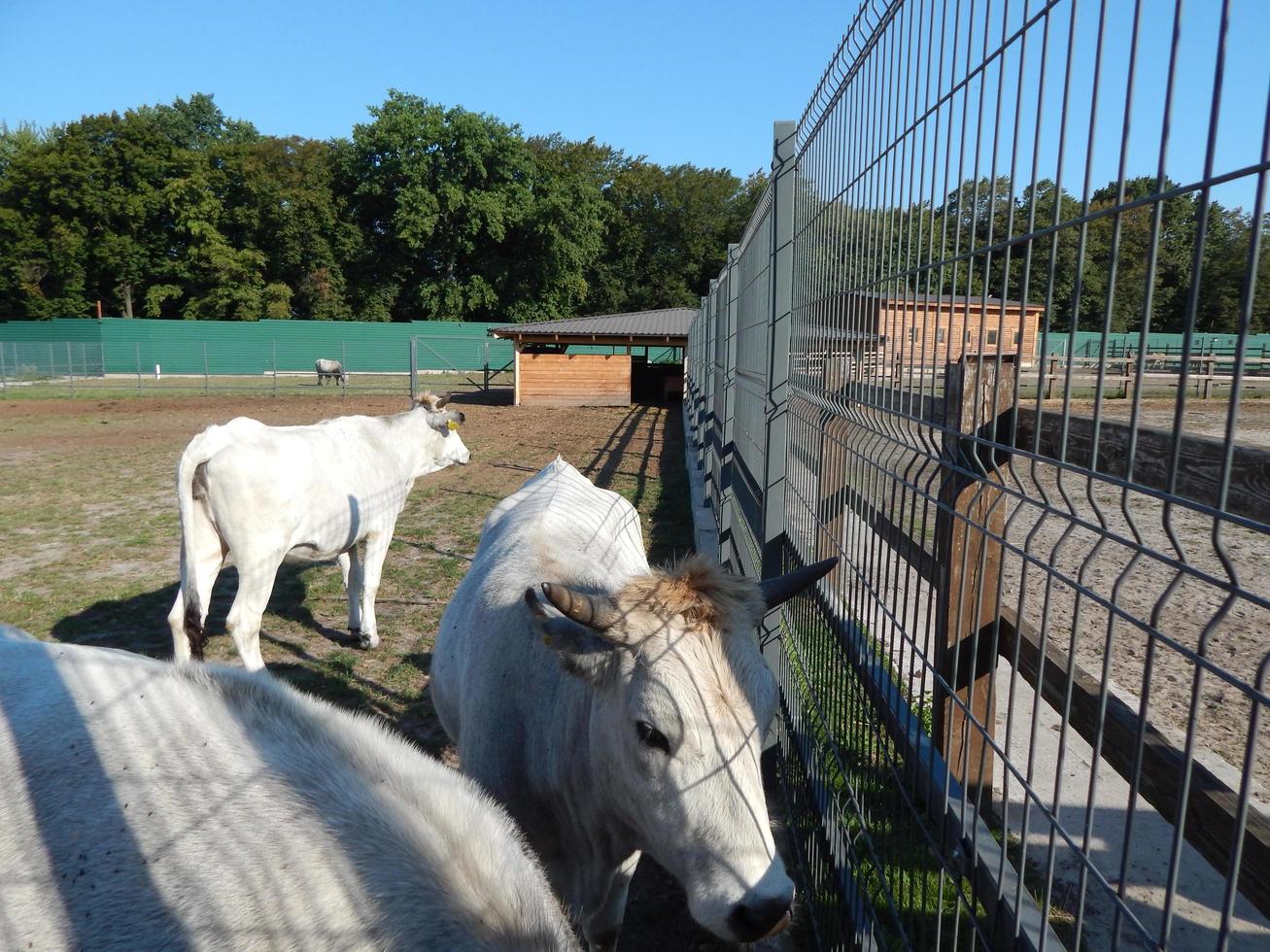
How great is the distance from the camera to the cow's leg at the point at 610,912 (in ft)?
9.30

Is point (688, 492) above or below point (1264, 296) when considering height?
below

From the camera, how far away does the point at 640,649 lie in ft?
7.72

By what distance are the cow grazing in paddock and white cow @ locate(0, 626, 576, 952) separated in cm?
45

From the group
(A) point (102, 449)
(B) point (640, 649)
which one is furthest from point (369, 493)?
(A) point (102, 449)

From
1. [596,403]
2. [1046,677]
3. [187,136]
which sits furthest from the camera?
[187,136]

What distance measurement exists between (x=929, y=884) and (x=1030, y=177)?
3.03 metres

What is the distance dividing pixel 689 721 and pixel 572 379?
24892mm

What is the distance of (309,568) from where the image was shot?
8.67 m

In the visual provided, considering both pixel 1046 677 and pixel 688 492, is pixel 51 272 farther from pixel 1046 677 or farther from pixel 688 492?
pixel 1046 677

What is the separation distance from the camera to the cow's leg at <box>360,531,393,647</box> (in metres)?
6.37

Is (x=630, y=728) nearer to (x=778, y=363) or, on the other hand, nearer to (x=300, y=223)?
(x=778, y=363)

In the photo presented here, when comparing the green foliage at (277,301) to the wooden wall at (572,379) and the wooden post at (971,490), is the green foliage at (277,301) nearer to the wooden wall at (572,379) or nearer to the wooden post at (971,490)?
the wooden wall at (572,379)

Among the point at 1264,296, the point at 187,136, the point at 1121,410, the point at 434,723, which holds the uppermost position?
the point at 187,136

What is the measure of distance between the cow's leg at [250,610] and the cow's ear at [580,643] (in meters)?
3.97
